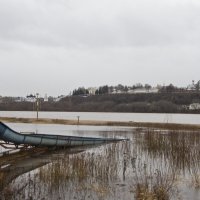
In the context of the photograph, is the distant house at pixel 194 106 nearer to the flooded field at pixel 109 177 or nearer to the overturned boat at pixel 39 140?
the overturned boat at pixel 39 140

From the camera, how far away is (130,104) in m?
133

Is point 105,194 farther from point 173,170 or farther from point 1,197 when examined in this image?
point 173,170

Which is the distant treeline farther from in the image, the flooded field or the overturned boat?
the flooded field

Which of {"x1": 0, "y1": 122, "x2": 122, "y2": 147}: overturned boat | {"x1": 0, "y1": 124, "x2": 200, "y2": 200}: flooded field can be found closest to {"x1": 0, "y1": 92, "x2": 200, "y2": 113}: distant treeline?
{"x1": 0, "y1": 122, "x2": 122, "y2": 147}: overturned boat

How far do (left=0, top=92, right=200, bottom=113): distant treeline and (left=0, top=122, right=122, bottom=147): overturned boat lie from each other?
90.9m

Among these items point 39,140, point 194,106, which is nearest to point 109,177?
point 39,140

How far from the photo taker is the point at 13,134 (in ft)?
67.1

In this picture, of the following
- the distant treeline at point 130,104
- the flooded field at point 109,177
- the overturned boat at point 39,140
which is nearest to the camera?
the flooded field at point 109,177

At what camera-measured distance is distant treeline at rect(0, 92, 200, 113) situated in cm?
12117

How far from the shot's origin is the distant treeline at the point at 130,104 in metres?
121

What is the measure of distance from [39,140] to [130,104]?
110745 mm

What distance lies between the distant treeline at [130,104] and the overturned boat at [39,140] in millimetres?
90921

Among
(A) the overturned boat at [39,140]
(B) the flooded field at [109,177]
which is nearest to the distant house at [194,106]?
(A) the overturned boat at [39,140]

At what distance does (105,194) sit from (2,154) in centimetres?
871
